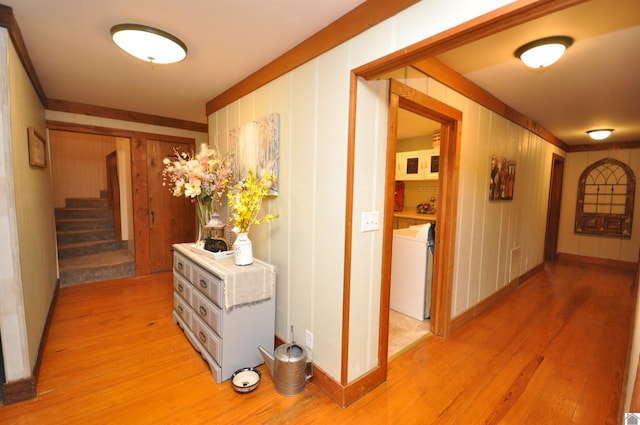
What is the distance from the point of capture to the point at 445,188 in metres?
2.68

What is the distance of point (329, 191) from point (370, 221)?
13.0 inches

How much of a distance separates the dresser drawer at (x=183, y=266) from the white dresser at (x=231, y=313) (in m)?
0.14

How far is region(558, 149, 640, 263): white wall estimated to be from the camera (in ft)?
17.5

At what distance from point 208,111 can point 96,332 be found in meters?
2.60

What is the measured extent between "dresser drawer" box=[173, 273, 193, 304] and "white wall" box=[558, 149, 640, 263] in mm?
7161

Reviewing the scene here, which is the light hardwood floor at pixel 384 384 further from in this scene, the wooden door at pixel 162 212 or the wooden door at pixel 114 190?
the wooden door at pixel 114 190

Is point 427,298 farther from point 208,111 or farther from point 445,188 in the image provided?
point 208,111

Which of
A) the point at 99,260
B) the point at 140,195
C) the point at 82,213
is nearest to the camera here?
the point at 140,195

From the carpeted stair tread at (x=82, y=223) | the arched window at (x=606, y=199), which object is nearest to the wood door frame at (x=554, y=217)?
the arched window at (x=606, y=199)

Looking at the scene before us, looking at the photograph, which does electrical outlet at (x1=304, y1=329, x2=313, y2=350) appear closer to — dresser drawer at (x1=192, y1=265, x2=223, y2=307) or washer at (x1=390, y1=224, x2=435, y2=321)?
dresser drawer at (x1=192, y1=265, x2=223, y2=307)

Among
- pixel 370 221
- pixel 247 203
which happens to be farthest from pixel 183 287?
pixel 370 221

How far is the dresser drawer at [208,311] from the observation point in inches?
83.1

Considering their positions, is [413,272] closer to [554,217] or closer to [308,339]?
[308,339]

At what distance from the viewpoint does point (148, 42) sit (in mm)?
1950
